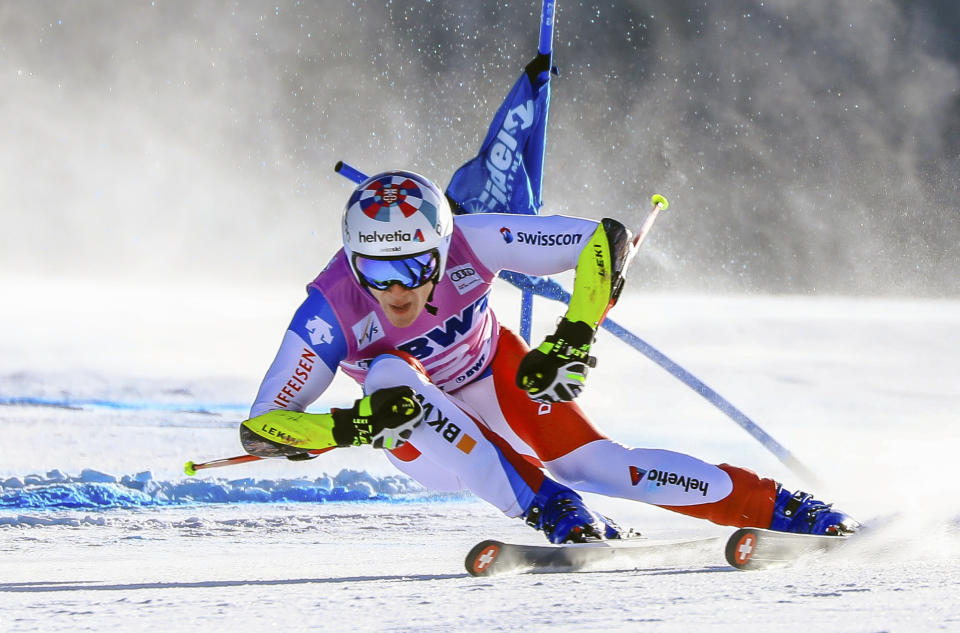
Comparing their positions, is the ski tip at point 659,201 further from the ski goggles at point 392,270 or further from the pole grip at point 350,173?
the pole grip at point 350,173

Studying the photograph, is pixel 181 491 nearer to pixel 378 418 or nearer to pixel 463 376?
pixel 463 376

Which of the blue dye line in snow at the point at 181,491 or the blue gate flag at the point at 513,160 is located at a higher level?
the blue gate flag at the point at 513,160

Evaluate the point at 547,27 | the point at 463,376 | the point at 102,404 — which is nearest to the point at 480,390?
the point at 463,376

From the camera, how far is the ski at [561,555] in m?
3.19

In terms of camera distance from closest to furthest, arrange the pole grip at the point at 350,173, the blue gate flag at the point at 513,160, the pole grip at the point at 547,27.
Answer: the pole grip at the point at 350,173 < the blue gate flag at the point at 513,160 < the pole grip at the point at 547,27

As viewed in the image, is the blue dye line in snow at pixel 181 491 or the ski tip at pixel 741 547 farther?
the blue dye line in snow at pixel 181 491

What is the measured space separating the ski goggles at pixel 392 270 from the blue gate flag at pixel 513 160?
199 centimetres

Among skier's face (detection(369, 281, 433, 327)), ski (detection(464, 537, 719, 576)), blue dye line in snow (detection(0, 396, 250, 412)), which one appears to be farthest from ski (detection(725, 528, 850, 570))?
blue dye line in snow (detection(0, 396, 250, 412))

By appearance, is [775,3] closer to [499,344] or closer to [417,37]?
[417,37]

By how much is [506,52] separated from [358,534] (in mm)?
12291

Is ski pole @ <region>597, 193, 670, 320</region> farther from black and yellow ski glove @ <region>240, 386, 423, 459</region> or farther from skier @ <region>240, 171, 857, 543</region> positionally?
black and yellow ski glove @ <region>240, 386, 423, 459</region>

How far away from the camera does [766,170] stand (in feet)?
51.2

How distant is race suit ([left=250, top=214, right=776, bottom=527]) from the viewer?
11.3 feet

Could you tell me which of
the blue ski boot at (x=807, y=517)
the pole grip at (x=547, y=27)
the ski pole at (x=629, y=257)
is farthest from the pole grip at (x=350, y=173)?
the blue ski boot at (x=807, y=517)
